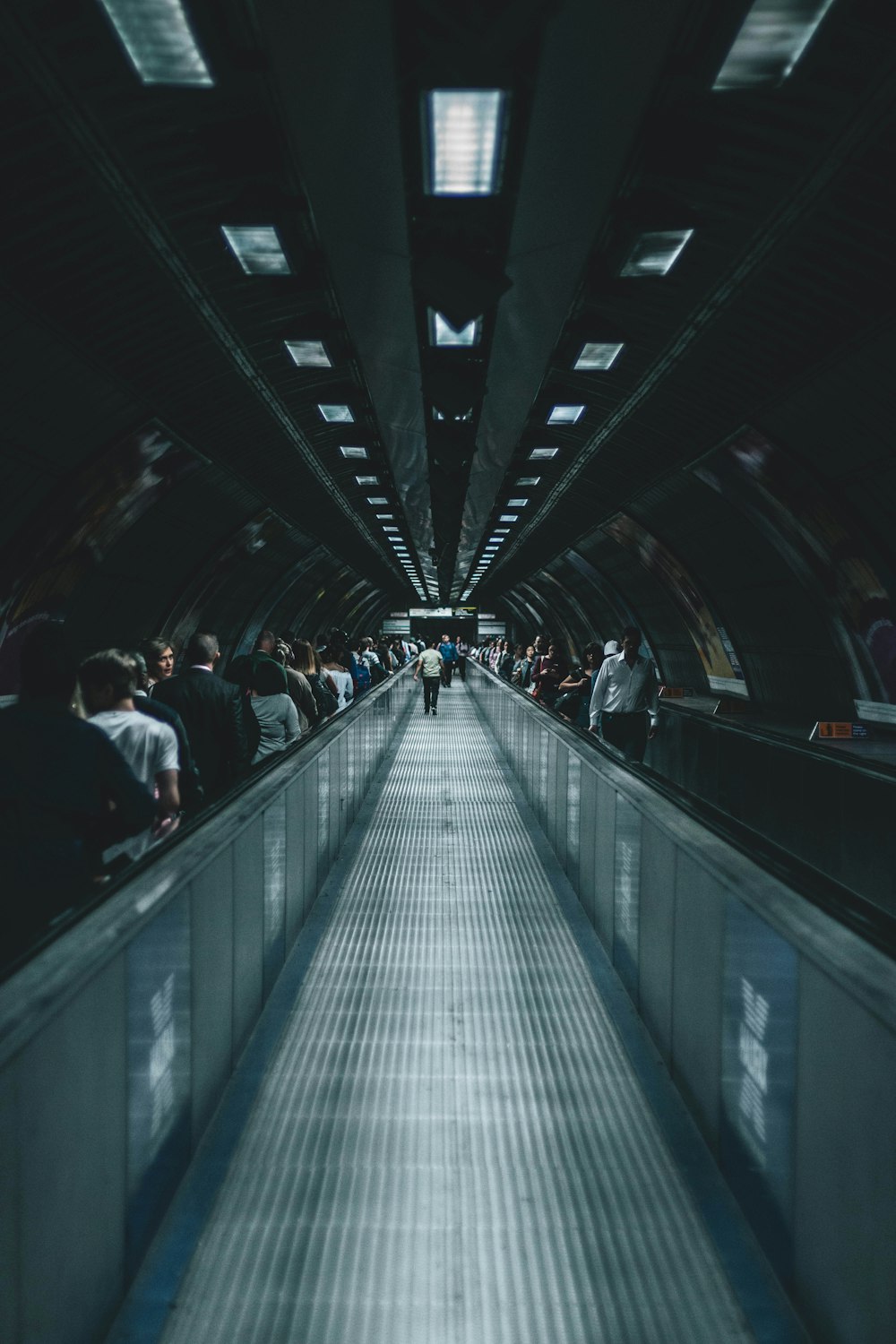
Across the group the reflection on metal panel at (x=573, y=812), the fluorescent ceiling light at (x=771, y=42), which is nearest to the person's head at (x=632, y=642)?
the reflection on metal panel at (x=573, y=812)

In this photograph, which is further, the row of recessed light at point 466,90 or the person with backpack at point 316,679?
the person with backpack at point 316,679

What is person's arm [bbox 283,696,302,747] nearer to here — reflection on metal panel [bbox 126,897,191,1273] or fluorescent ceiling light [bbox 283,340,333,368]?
fluorescent ceiling light [bbox 283,340,333,368]

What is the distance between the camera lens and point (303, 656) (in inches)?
372

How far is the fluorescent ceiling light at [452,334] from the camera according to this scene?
8523 millimetres

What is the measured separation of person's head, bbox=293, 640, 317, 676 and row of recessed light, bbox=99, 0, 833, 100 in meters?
4.80

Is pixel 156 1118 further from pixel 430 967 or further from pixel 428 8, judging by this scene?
pixel 428 8

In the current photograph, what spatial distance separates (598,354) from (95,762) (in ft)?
23.5

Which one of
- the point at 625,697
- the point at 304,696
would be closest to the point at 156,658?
the point at 304,696

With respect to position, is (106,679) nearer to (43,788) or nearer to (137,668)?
(137,668)

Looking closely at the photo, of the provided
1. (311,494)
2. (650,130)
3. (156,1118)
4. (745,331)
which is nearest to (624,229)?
(650,130)

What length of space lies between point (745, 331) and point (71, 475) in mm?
6846

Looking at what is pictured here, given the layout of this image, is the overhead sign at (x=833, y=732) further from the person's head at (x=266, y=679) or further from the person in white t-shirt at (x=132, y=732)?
the person in white t-shirt at (x=132, y=732)

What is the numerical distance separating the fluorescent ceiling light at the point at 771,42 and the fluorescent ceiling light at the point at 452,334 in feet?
13.0

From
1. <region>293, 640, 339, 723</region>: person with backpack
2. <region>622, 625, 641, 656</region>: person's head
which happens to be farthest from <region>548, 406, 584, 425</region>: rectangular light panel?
<region>293, 640, 339, 723</region>: person with backpack
